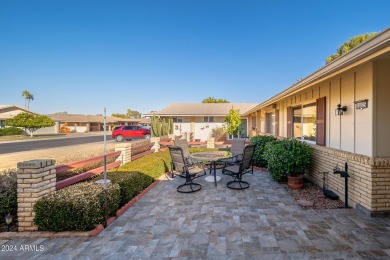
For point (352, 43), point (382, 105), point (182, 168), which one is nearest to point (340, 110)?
point (382, 105)

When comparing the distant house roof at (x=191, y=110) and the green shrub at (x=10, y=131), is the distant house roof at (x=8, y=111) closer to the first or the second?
the green shrub at (x=10, y=131)

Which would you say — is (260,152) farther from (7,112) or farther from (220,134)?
(7,112)

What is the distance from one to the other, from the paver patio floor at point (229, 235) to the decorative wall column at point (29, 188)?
1.10 ft

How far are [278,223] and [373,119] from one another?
2693 mm

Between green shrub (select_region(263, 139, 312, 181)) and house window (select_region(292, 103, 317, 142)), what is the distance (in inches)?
43.9

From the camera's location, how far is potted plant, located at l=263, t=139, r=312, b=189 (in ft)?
18.0

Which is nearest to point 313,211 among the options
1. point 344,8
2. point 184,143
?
point 184,143

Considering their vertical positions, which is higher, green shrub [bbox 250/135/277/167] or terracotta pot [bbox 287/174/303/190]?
green shrub [bbox 250/135/277/167]

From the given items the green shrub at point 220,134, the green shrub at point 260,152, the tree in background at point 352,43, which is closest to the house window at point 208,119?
the green shrub at point 220,134

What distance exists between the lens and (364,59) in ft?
9.88

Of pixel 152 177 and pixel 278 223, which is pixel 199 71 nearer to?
pixel 152 177

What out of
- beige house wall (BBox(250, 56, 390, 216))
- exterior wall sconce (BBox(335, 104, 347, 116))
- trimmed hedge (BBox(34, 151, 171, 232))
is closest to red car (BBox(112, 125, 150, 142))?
trimmed hedge (BBox(34, 151, 171, 232))

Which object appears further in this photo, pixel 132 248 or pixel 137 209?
pixel 137 209

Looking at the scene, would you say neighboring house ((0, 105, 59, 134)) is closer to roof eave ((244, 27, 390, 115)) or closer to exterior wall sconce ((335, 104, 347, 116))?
roof eave ((244, 27, 390, 115))
